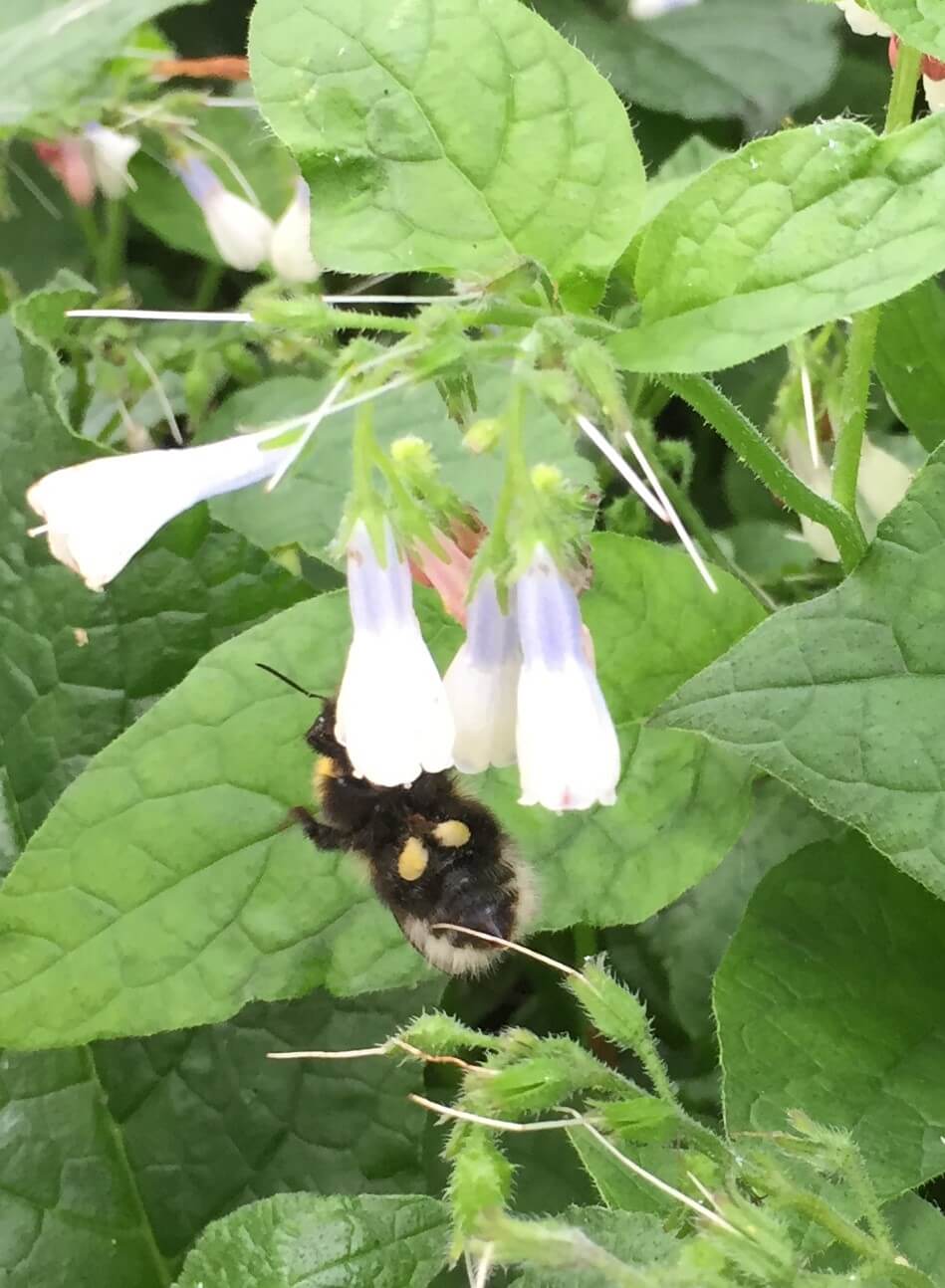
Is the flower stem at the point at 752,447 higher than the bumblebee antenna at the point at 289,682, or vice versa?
the flower stem at the point at 752,447

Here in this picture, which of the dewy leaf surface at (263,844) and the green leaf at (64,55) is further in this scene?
the green leaf at (64,55)

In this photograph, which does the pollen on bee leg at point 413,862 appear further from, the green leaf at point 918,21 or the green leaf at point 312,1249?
the green leaf at point 918,21

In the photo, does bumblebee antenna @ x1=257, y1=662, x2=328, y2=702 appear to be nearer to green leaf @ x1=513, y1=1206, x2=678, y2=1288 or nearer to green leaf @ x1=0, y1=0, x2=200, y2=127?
green leaf @ x1=513, y1=1206, x2=678, y2=1288

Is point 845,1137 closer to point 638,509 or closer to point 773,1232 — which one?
point 773,1232

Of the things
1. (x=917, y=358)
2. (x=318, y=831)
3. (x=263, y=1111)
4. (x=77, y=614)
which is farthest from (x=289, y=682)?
(x=917, y=358)

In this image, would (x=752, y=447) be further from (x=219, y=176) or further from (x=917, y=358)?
(x=219, y=176)

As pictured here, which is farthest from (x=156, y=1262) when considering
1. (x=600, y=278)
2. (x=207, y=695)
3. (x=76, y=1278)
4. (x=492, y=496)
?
(x=600, y=278)

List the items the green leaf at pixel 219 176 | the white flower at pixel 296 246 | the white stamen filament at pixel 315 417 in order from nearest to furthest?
the white stamen filament at pixel 315 417 < the white flower at pixel 296 246 < the green leaf at pixel 219 176

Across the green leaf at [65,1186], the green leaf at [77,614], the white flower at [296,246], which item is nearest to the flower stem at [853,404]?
the green leaf at [77,614]
